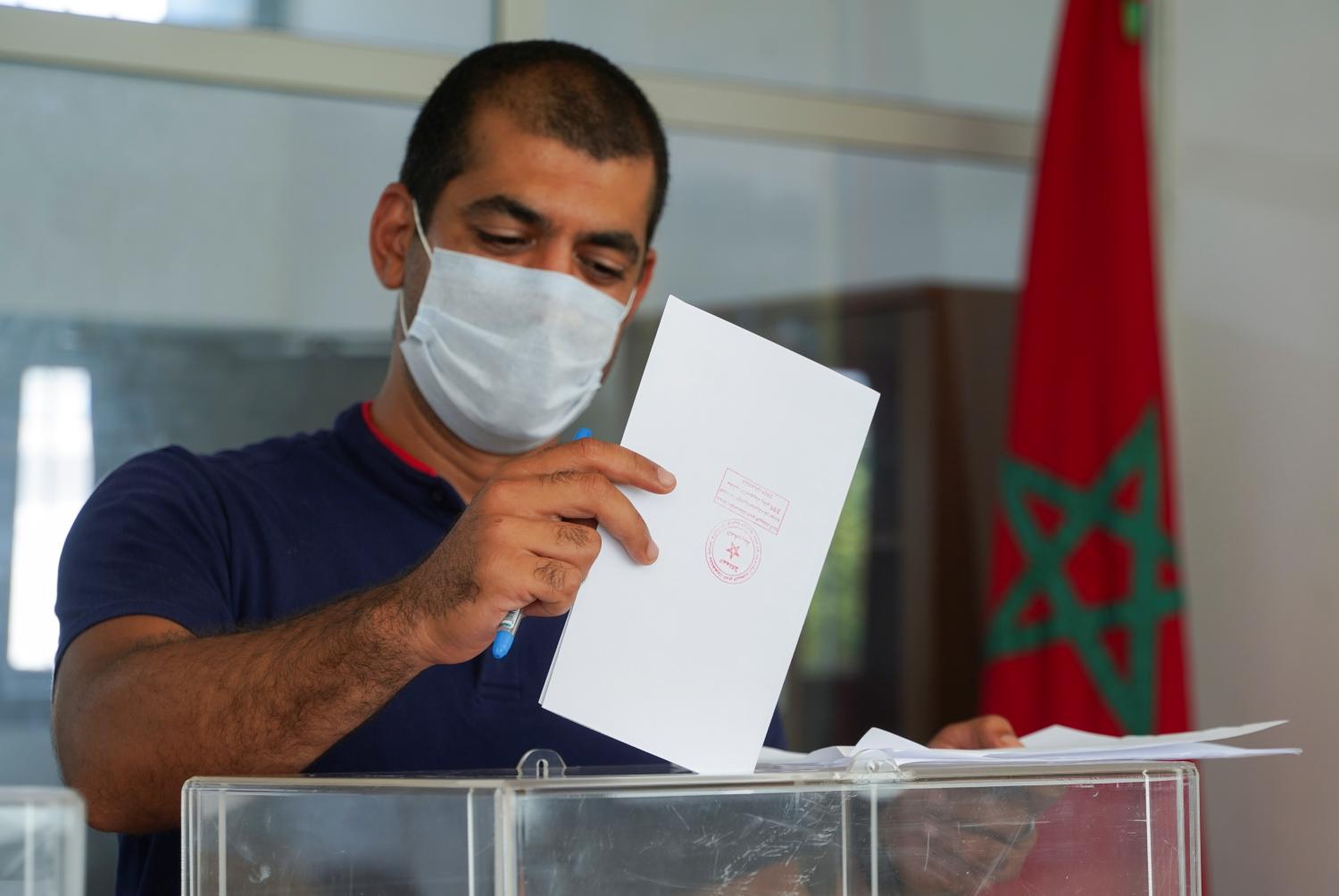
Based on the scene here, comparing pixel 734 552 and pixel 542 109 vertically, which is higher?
pixel 542 109

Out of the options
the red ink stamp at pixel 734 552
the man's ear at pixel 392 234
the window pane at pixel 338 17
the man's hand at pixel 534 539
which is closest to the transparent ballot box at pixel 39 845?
the man's hand at pixel 534 539

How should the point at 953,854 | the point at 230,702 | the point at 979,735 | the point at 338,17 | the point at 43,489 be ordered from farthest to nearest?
the point at 338,17 < the point at 43,489 < the point at 979,735 < the point at 230,702 < the point at 953,854

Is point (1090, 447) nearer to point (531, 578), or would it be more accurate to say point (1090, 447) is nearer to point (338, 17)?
point (338, 17)

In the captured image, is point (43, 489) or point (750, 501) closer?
point (750, 501)

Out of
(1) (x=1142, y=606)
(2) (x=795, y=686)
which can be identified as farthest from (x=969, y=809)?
(2) (x=795, y=686)

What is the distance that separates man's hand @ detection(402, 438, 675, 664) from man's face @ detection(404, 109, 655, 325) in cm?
57

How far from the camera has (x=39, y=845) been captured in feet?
2.07

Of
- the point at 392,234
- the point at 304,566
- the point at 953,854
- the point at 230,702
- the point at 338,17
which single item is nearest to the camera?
the point at 953,854

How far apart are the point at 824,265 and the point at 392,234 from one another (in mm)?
1243

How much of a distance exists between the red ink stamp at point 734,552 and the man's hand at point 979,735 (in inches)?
14.5

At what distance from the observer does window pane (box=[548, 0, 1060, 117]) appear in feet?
8.08

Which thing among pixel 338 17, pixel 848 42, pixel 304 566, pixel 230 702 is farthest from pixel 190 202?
pixel 230 702

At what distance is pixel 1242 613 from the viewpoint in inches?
92.5

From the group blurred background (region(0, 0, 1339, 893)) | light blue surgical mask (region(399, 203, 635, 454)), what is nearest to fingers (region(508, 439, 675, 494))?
light blue surgical mask (region(399, 203, 635, 454))
